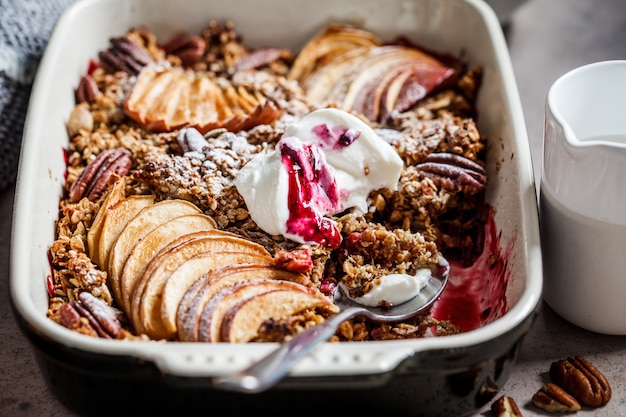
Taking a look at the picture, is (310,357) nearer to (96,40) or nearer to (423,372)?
(423,372)

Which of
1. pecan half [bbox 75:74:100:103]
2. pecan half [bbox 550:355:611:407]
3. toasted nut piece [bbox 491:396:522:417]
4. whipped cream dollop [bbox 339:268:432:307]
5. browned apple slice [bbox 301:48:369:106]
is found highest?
pecan half [bbox 75:74:100:103]

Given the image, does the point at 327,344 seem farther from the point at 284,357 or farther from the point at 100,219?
the point at 100,219

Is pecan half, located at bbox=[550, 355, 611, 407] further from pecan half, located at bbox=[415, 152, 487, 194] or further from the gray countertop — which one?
pecan half, located at bbox=[415, 152, 487, 194]

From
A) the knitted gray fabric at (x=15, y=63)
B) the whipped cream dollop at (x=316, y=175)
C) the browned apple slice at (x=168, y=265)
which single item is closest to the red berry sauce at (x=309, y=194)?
the whipped cream dollop at (x=316, y=175)

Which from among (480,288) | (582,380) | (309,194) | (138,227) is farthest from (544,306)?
(138,227)

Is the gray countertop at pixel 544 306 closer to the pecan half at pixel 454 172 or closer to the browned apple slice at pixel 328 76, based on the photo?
the pecan half at pixel 454 172

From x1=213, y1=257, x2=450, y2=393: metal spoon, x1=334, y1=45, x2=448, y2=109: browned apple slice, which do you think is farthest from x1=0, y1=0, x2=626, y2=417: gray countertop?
x1=334, y1=45, x2=448, y2=109: browned apple slice
